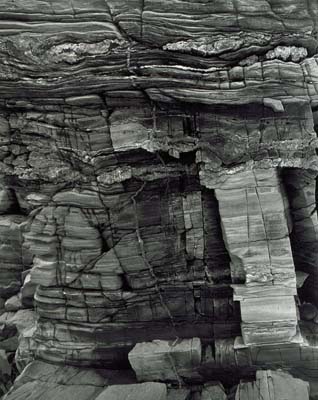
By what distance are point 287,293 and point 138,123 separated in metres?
6.88

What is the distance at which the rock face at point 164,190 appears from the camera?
1235cm

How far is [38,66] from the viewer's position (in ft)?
41.9

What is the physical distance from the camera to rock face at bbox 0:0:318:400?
1235cm

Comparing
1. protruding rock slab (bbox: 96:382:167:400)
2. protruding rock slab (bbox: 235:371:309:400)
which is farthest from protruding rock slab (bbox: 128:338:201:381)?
protruding rock slab (bbox: 235:371:309:400)

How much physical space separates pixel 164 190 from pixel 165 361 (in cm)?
538

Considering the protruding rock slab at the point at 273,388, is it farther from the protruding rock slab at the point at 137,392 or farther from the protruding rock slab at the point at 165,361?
the protruding rock slab at the point at 137,392

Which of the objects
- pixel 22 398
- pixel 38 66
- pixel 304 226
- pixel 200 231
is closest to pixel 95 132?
pixel 38 66

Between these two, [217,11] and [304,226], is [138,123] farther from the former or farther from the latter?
[304,226]

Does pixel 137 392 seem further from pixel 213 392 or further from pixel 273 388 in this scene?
pixel 273 388

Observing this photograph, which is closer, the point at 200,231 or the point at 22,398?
the point at 22,398

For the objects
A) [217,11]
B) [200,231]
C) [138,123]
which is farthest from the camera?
[200,231]

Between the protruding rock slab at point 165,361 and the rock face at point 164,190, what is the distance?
0.04 m

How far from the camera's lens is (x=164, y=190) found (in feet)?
45.2

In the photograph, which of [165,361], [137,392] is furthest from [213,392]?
[137,392]
